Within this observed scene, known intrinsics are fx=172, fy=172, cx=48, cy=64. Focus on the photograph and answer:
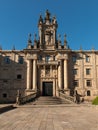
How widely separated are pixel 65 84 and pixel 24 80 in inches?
419

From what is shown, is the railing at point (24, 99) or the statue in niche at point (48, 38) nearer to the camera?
the railing at point (24, 99)

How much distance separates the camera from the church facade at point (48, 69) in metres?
43.1

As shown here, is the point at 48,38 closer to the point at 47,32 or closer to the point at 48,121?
the point at 47,32

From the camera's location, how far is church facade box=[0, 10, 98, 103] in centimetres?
4309

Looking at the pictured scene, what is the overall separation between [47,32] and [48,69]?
10.3 meters

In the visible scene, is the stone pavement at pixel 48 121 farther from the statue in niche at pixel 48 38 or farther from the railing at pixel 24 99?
the statue in niche at pixel 48 38

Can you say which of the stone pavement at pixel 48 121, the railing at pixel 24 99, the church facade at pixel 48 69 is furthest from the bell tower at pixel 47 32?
the stone pavement at pixel 48 121

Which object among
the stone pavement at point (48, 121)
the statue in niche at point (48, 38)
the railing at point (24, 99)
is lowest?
the railing at point (24, 99)

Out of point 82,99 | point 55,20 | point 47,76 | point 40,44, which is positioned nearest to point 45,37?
point 40,44

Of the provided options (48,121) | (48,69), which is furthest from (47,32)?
(48,121)

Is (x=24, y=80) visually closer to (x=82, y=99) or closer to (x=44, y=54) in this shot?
(x=44, y=54)

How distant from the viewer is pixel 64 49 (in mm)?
43688

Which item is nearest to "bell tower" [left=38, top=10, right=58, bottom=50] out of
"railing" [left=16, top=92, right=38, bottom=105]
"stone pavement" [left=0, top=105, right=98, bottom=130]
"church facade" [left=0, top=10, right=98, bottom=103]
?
"church facade" [left=0, top=10, right=98, bottom=103]

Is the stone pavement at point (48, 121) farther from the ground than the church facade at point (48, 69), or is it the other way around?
the church facade at point (48, 69)
